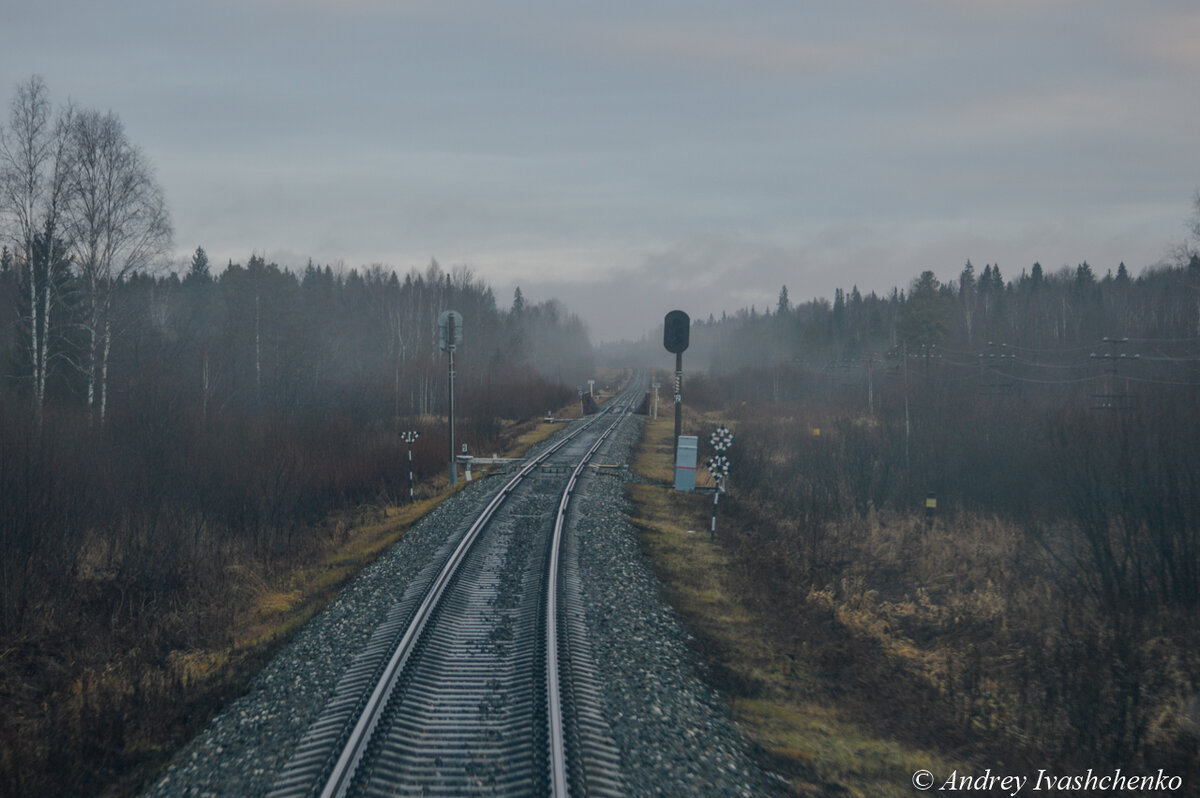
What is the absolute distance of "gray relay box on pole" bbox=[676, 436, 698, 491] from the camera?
62.2 feet

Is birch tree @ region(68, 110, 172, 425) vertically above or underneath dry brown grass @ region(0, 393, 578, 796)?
above

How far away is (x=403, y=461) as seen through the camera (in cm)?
2222

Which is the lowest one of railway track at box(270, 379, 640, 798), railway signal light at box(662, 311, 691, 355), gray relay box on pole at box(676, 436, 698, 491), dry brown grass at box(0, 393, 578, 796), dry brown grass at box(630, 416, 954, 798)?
dry brown grass at box(630, 416, 954, 798)

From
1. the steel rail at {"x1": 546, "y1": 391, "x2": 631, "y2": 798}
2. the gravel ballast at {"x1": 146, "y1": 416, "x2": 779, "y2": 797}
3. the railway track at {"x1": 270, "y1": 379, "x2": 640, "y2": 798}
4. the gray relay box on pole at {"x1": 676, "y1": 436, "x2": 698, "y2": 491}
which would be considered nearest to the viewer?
the steel rail at {"x1": 546, "y1": 391, "x2": 631, "y2": 798}

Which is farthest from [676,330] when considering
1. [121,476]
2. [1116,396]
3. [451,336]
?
[121,476]

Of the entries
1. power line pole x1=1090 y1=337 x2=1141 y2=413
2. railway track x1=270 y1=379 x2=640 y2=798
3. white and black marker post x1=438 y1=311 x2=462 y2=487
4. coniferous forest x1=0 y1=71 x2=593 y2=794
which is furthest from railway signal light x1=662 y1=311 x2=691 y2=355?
railway track x1=270 y1=379 x2=640 y2=798

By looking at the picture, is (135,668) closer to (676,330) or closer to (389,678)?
(389,678)

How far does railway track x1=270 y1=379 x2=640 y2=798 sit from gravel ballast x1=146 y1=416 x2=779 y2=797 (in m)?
0.21

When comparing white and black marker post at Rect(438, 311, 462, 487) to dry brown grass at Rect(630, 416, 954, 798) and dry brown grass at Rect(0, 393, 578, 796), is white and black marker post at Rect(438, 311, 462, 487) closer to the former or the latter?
dry brown grass at Rect(0, 393, 578, 796)

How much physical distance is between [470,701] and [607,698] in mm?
1390

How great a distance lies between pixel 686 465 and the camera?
746 inches

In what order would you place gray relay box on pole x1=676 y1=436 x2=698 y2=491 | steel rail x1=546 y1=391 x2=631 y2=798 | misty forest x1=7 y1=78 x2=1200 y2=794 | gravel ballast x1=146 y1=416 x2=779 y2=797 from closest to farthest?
1. steel rail x1=546 y1=391 x2=631 y2=798
2. gravel ballast x1=146 y1=416 x2=779 y2=797
3. misty forest x1=7 y1=78 x2=1200 y2=794
4. gray relay box on pole x1=676 y1=436 x2=698 y2=491

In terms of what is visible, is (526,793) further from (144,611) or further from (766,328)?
(766,328)

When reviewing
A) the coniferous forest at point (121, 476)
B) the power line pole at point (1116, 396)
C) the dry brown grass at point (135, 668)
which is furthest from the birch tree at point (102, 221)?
the power line pole at point (1116, 396)
